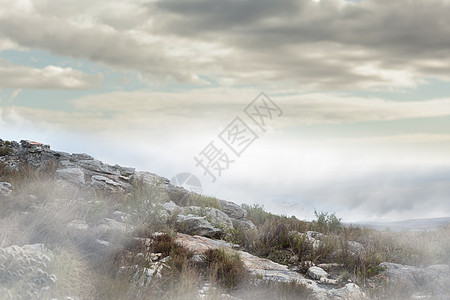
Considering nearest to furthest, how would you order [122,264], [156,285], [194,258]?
[156,285] < [122,264] < [194,258]

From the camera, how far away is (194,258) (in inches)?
316

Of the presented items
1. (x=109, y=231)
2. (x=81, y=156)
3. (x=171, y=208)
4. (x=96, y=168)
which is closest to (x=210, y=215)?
(x=171, y=208)

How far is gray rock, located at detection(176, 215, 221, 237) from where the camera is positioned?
35.4 ft

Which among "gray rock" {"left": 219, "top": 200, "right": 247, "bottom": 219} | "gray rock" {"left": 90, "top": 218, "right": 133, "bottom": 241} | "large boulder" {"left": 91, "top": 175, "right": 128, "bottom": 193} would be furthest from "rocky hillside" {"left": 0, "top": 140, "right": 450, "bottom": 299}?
"gray rock" {"left": 219, "top": 200, "right": 247, "bottom": 219}

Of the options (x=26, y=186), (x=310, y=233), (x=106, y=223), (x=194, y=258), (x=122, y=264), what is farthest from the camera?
(x=310, y=233)

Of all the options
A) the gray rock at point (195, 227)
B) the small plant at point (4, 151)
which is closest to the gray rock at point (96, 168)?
the gray rock at point (195, 227)

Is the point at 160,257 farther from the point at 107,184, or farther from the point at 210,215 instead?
the point at 107,184

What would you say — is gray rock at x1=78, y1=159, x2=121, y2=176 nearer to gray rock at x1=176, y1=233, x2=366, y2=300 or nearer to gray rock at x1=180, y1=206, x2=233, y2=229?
gray rock at x1=180, y1=206, x2=233, y2=229

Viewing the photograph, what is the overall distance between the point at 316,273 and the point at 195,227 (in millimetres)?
3313

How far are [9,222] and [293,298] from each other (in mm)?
4805

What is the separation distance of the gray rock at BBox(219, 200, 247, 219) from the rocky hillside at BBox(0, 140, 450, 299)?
3.35 m

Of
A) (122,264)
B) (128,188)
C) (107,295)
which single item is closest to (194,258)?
(122,264)

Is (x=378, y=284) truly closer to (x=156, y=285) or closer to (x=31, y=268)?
(x=156, y=285)

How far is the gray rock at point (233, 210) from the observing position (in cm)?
1659
